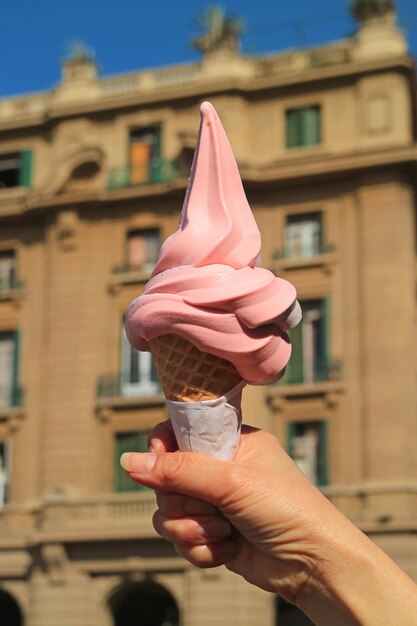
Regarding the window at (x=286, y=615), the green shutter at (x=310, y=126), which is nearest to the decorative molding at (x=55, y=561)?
the window at (x=286, y=615)

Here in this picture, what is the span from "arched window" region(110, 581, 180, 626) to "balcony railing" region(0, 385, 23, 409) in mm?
5391

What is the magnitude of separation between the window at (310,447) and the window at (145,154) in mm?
7463

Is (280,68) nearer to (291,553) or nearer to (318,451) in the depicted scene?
(318,451)

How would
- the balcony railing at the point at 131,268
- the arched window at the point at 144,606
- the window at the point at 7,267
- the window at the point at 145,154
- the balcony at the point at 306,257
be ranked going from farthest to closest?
the window at the point at 7,267, the window at the point at 145,154, the balcony railing at the point at 131,268, the arched window at the point at 144,606, the balcony at the point at 306,257

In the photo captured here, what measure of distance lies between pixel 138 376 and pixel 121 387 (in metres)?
0.50

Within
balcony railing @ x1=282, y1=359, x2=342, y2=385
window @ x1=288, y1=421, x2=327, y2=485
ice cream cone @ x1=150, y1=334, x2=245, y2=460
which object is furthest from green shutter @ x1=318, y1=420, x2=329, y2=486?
ice cream cone @ x1=150, y1=334, x2=245, y2=460

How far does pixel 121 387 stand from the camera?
2720 cm

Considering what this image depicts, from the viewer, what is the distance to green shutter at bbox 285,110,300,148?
27.8m

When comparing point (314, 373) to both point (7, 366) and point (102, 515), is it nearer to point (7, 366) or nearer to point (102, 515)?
point (102, 515)

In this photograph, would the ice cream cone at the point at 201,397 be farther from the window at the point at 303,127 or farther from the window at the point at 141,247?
the window at the point at 141,247

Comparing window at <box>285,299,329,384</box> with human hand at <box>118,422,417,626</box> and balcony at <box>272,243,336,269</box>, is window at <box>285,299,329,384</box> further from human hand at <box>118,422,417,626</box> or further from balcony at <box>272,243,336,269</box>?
human hand at <box>118,422,417,626</box>

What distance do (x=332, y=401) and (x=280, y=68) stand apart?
8.69 meters

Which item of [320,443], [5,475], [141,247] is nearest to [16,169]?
[141,247]

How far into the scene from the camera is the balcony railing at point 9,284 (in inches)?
1150
